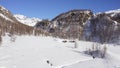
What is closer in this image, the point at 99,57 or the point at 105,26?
the point at 99,57

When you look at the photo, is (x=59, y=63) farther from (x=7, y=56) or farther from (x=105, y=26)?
(x=105, y=26)

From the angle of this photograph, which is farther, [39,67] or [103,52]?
[103,52]

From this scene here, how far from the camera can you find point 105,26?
129m

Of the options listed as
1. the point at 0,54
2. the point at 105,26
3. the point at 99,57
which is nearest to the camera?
the point at 0,54

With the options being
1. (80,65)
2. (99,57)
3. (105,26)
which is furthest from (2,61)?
(105,26)

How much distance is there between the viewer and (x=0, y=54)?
21656mm

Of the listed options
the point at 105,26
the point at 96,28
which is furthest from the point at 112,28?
the point at 96,28

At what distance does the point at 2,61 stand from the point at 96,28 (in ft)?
406

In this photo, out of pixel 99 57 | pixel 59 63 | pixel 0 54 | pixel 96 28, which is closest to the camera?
pixel 59 63

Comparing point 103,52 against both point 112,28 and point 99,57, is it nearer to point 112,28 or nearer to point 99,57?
point 99,57

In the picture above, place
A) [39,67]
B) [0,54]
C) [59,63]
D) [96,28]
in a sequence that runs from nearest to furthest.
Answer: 1. [39,67]
2. [59,63]
3. [0,54]
4. [96,28]

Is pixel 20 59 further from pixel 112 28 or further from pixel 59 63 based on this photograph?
pixel 112 28

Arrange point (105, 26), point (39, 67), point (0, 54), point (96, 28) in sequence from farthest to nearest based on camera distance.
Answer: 1. point (96, 28)
2. point (105, 26)
3. point (0, 54)
4. point (39, 67)

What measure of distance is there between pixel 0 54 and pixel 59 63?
228 inches
